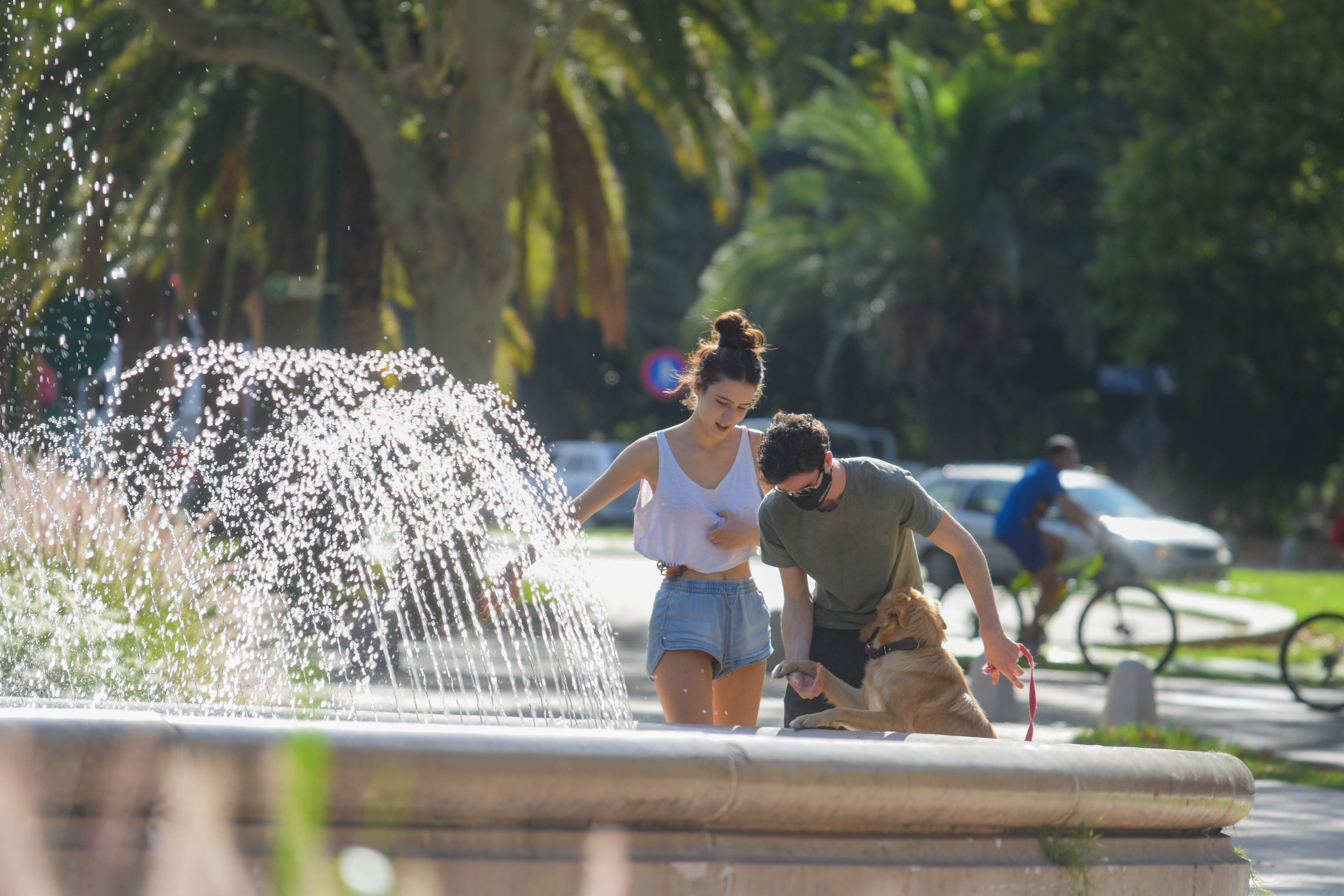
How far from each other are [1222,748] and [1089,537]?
12182mm

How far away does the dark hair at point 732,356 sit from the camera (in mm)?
4875

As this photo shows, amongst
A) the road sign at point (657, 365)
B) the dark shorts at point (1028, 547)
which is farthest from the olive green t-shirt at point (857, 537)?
the road sign at point (657, 365)

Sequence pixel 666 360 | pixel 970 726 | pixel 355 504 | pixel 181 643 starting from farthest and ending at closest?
pixel 666 360 < pixel 355 504 < pixel 181 643 < pixel 970 726

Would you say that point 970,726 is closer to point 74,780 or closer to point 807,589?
point 807,589

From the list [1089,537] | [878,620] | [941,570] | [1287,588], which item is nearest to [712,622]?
[878,620]

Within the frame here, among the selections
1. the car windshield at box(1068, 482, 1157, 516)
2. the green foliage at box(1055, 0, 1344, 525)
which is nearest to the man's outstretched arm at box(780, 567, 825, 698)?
the green foliage at box(1055, 0, 1344, 525)

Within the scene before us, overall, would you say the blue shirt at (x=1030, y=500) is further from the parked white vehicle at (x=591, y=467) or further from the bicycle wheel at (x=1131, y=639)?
the parked white vehicle at (x=591, y=467)

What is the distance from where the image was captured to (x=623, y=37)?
16.8 metres

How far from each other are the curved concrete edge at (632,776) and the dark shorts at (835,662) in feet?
2.64

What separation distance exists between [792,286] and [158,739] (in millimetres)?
29863

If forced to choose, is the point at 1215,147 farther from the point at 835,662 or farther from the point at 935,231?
the point at 835,662

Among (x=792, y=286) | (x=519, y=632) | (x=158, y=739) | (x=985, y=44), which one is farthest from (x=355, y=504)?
(x=985, y=44)

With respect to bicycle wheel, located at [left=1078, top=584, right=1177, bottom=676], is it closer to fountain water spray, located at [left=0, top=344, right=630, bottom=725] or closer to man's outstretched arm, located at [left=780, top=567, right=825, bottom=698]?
fountain water spray, located at [left=0, top=344, right=630, bottom=725]

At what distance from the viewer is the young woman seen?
4.91 metres
